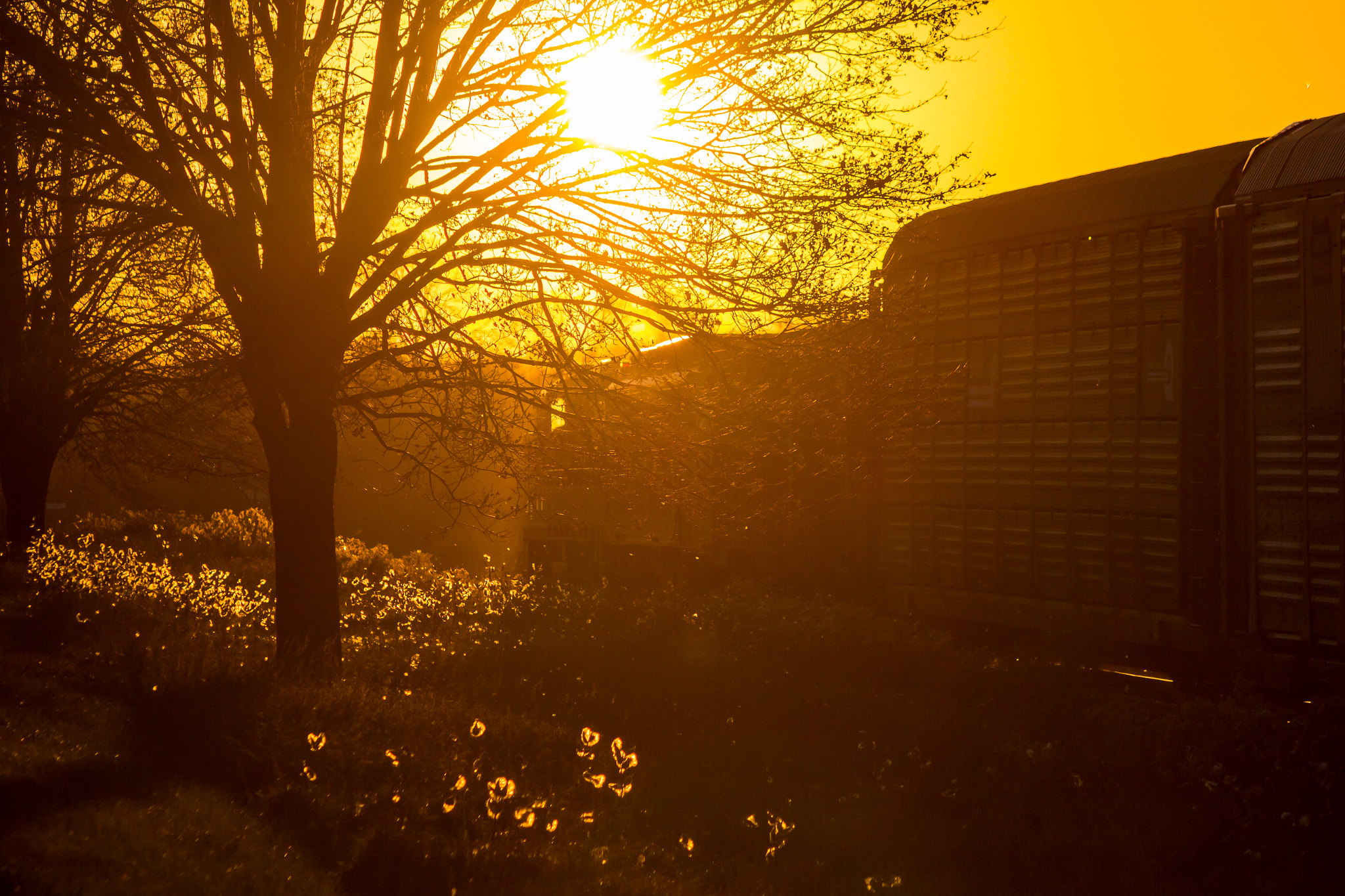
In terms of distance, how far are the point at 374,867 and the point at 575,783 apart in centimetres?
182

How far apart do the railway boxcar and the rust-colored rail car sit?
185mm

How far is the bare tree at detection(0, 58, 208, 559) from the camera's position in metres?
7.42

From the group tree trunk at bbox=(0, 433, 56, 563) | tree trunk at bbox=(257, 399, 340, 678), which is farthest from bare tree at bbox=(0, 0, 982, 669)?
tree trunk at bbox=(0, 433, 56, 563)

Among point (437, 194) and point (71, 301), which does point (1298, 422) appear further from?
point (71, 301)

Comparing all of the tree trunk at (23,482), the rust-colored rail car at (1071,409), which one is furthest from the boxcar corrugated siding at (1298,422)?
the tree trunk at (23,482)

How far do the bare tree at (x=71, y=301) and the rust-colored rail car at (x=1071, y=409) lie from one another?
6.16m

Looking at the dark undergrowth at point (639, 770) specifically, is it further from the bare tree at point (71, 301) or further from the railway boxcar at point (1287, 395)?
the bare tree at point (71, 301)

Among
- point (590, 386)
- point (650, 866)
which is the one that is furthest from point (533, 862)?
point (590, 386)

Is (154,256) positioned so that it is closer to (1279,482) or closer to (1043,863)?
(1043,863)

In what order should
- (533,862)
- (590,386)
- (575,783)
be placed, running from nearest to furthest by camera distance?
(533,862), (575,783), (590,386)

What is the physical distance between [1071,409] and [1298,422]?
6.42 ft

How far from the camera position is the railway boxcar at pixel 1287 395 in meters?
7.68

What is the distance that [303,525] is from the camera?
7.99 metres

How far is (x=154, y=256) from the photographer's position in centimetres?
920
